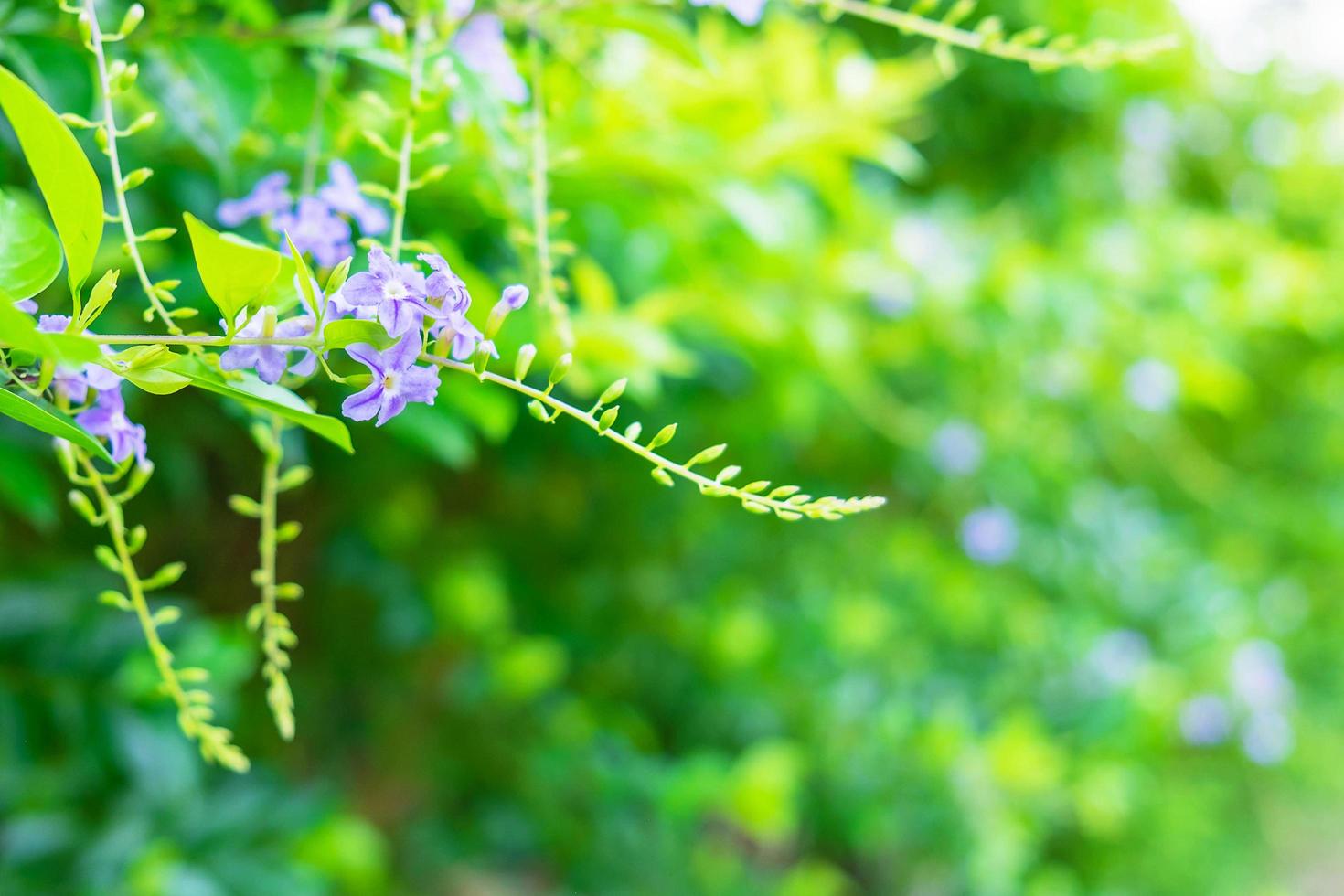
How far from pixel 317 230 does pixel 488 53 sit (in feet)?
0.44

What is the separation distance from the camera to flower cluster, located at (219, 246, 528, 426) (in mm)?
366

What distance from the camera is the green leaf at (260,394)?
1.18 ft

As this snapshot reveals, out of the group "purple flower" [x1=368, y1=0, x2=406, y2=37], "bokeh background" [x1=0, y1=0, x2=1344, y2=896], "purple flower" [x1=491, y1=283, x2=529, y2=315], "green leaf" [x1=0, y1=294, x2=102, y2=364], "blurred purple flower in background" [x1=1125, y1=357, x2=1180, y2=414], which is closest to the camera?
"green leaf" [x1=0, y1=294, x2=102, y2=364]

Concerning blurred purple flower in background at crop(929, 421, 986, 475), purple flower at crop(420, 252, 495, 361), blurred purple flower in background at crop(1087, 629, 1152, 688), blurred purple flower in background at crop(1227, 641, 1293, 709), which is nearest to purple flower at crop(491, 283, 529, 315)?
purple flower at crop(420, 252, 495, 361)

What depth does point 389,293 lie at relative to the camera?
0.37 m

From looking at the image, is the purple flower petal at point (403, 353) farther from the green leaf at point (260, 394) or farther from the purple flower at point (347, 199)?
the purple flower at point (347, 199)

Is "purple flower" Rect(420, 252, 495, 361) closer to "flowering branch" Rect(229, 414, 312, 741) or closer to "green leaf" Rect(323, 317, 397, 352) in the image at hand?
"green leaf" Rect(323, 317, 397, 352)

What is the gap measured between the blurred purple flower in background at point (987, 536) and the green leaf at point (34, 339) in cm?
176

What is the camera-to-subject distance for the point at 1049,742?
6.32ft

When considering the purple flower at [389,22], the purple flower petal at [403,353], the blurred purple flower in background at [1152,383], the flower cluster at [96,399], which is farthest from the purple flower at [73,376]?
the blurred purple flower in background at [1152,383]

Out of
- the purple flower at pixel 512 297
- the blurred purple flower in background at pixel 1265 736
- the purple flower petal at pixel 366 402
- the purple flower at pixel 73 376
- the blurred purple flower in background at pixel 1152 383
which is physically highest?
the blurred purple flower in background at pixel 1152 383

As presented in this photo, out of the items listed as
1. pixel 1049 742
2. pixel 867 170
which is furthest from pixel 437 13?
pixel 1049 742

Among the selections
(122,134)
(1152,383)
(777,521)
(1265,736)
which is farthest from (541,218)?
(1265,736)

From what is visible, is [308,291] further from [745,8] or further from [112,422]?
[745,8]
